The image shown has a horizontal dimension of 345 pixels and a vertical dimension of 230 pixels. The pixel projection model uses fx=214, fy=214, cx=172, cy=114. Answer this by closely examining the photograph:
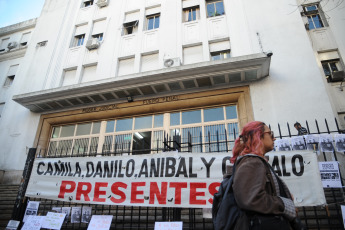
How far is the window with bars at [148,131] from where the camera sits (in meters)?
9.53

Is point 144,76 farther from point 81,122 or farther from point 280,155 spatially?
point 280,155

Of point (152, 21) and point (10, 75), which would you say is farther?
point (10, 75)

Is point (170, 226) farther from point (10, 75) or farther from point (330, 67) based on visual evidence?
point (10, 75)

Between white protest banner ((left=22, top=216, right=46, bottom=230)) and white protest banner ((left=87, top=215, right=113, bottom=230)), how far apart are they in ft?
4.40

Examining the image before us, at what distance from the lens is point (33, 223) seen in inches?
187

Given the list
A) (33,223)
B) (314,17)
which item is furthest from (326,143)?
(314,17)

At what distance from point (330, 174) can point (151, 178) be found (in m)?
3.54

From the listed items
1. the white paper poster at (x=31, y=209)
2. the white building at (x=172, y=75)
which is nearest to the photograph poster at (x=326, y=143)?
the white building at (x=172, y=75)

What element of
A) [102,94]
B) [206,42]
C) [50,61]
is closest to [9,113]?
[50,61]

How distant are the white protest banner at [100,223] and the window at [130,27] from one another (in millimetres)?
11804

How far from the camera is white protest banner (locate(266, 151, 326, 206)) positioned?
144 inches

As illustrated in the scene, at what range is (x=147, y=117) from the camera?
36.5 feet

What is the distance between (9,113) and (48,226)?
1155cm

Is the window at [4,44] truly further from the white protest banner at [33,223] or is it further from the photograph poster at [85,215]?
the photograph poster at [85,215]
